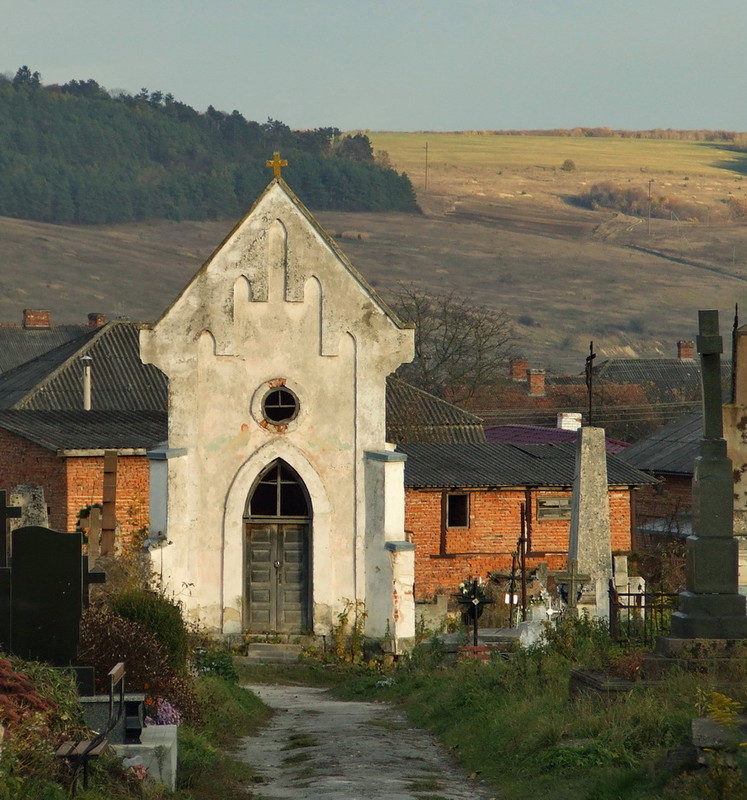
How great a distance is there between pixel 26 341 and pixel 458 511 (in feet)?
151

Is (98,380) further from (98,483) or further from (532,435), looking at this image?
(532,435)

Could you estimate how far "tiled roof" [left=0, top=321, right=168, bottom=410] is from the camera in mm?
45562

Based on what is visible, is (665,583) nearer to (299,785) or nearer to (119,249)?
(299,785)

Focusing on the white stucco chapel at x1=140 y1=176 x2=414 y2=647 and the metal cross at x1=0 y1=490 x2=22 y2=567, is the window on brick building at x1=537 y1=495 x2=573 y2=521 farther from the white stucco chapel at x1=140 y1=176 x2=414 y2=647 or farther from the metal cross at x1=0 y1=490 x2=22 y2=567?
the metal cross at x1=0 y1=490 x2=22 y2=567

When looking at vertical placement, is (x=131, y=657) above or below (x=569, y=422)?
below

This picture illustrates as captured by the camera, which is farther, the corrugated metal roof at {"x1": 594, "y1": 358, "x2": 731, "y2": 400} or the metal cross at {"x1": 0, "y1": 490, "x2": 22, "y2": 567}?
the corrugated metal roof at {"x1": 594, "y1": 358, "x2": 731, "y2": 400}

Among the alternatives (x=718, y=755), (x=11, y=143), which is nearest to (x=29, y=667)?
(x=718, y=755)

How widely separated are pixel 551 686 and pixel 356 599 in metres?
8.76

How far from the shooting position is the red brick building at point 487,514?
123ft

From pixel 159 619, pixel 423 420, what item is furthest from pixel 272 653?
pixel 423 420

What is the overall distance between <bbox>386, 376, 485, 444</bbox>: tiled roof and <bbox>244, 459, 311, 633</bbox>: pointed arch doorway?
23.7 meters

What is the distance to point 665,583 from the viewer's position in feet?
95.7

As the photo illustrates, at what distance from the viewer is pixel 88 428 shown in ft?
127

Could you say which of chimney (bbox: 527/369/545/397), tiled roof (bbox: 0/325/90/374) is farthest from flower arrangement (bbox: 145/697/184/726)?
→ chimney (bbox: 527/369/545/397)
